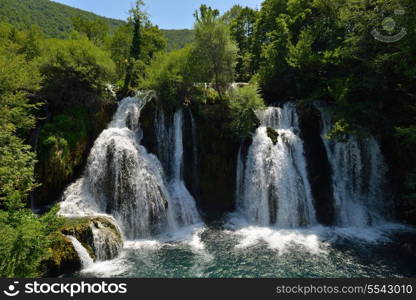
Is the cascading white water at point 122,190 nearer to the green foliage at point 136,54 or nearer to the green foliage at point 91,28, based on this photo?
the green foliage at point 136,54

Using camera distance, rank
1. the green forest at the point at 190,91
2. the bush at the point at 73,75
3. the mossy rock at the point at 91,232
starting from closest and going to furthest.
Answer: the green forest at the point at 190,91 < the mossy rock at the point at 91,232 < the bush at the point at 73,75

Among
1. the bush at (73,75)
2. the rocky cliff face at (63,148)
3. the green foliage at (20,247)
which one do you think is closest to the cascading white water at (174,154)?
the rocky cliff face at (63,148)

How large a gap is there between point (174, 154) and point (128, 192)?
457 cm

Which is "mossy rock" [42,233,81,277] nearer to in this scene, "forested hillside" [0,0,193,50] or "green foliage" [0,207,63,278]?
"green foliage" [0,207,63,278]

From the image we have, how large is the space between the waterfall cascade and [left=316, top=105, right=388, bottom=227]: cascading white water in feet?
32.8

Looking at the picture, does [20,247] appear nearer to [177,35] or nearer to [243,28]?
[243,28]

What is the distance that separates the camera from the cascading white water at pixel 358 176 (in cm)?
1625

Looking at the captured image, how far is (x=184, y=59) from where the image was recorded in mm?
19953

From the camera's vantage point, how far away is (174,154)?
58.3ft

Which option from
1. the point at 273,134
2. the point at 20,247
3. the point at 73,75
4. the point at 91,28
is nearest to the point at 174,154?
the point at 273,134

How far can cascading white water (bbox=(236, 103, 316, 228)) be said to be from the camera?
15609mm

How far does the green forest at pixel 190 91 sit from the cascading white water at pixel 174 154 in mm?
1298

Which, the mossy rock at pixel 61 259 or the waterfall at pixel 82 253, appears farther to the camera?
the waterfall at pixel 82 253

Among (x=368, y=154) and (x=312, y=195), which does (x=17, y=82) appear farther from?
(x=368, y=154)
